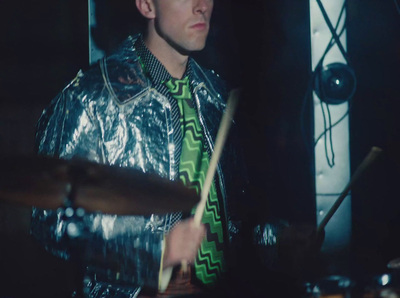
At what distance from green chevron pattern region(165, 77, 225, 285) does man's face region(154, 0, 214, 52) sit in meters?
0.17

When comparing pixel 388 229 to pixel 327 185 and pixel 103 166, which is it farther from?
pixel 103 166

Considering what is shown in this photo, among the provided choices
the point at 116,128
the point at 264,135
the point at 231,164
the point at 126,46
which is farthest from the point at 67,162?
the point at 264,135

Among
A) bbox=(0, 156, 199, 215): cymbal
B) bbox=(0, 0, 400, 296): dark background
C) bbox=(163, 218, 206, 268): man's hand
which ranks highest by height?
bbox=(0, 0, 400, 296): dark background

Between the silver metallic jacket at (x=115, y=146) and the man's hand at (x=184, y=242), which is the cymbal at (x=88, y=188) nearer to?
the man's hand at (x=184, y=242)

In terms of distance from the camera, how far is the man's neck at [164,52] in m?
2.27

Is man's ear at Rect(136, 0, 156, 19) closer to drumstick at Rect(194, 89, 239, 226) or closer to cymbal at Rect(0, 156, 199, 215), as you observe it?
drumstick at Rect(194, 89, 239, 226)

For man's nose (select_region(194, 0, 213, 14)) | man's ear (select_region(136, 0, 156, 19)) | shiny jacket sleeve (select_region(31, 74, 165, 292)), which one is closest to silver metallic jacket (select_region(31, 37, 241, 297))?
shiny jacket sleeve (select_region(31, 74, 165, 292))

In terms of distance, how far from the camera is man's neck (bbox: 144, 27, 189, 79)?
89.5 inches

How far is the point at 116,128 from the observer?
2107 millimetres

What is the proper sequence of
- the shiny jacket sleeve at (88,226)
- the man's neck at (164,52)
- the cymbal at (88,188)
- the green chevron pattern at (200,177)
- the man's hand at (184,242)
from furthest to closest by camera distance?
the man's neck at (164,52), the green chevron pattern at (200,177), the shiny jacket sleeve at (88,226), the man's hand at (184,242), the cymbal at (88,188)

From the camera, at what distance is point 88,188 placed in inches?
60.7

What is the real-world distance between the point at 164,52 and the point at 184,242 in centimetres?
92

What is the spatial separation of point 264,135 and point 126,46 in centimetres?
83

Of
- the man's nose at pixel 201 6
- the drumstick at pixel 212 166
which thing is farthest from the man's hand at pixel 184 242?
the man's nose at pixel 201 6
